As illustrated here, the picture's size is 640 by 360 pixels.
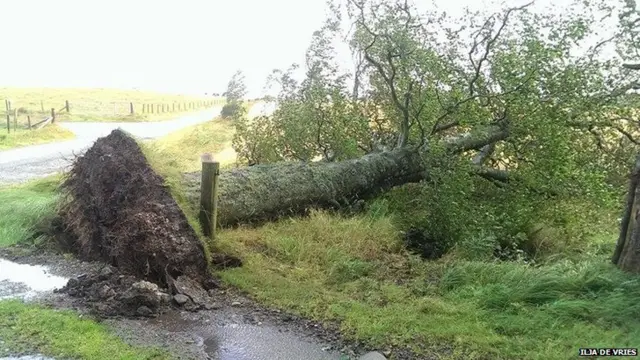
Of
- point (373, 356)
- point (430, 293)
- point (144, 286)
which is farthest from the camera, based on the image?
point (430, 293)

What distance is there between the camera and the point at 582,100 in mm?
9039

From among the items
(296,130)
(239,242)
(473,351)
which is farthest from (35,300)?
(296,130)

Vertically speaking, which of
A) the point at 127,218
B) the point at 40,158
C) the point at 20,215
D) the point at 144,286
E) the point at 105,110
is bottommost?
the point at 40,158

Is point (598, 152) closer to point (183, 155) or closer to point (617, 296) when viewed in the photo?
point (617, 296)

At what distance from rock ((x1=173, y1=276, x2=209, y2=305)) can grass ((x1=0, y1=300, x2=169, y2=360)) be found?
108cm

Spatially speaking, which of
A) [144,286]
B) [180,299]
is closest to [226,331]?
[180,299]

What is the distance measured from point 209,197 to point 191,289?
1.35 meters

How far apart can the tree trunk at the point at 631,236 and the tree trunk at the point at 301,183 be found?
4.88 m

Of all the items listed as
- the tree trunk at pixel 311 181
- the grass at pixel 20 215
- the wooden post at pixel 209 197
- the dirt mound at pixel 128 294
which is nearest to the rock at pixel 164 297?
the dirt mound at pixel 128 294

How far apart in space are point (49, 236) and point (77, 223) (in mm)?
699

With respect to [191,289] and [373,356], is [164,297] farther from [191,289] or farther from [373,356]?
[373,356]

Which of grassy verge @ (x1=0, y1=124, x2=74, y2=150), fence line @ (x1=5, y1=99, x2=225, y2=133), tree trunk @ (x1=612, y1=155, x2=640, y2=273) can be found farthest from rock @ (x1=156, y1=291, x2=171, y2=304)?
fence line @ (x1=5, y1=99, x2=225, y2=133)

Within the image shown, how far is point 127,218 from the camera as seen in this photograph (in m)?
6.81

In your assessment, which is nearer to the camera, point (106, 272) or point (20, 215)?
point (106, 272)
